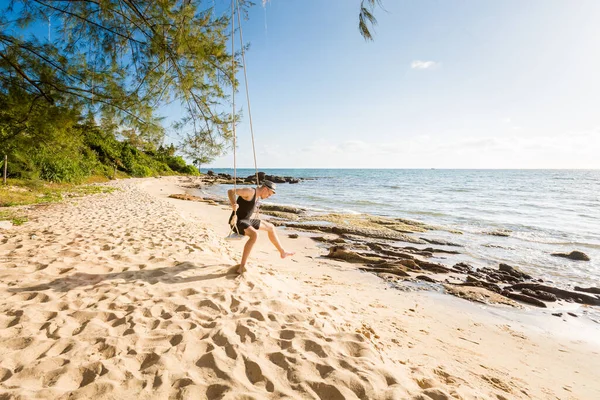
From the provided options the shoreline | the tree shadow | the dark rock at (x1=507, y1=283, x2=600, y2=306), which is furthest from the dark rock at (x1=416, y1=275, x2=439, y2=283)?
the tree shadow

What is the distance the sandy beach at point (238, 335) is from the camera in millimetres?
2301

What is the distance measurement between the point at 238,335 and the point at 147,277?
7.17ft

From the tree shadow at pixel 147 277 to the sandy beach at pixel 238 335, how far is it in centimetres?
3

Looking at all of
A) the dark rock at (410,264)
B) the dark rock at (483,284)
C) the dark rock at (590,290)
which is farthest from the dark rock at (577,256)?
the dark rock at (410,264)

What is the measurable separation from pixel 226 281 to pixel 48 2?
4.80 meters

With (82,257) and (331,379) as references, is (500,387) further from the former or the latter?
(82,257)

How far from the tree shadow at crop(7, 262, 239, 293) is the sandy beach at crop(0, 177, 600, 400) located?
3 centimetres

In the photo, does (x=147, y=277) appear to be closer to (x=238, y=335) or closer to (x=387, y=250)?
(x=238, y=335)

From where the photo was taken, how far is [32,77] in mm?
4707

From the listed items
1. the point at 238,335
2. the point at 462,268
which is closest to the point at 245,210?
the point at 238,335

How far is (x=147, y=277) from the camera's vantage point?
4395mm

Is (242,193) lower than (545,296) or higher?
higher

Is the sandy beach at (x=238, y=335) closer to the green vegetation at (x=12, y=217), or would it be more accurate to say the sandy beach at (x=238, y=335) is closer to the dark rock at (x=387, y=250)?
the green vegetation at (x=12, y=217)

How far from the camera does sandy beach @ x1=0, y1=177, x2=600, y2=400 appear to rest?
7.55 ft
